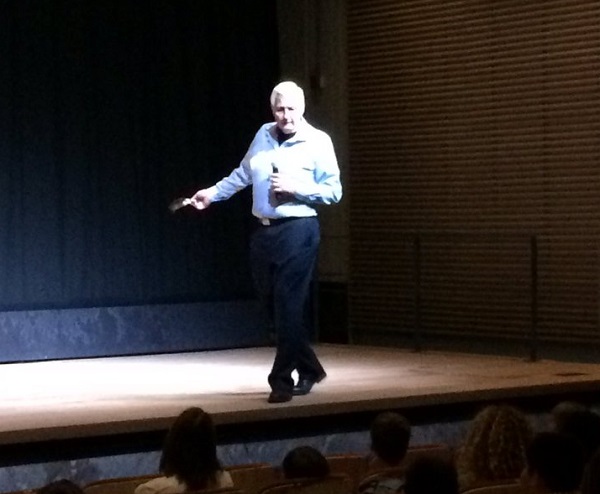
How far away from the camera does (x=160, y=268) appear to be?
9312 mm

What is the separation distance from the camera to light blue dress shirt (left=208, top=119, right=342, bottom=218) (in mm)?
6191

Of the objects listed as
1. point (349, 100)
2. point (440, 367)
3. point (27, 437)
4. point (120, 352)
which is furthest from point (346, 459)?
point (349, 100)

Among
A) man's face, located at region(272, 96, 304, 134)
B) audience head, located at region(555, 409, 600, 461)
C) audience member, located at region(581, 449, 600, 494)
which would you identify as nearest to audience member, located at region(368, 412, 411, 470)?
audience head, located at region(555, 409, 600, 461)

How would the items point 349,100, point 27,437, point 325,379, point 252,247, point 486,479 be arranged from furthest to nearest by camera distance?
point 349,100
point 325,379
point 252,247
point 27,437
point 486,479

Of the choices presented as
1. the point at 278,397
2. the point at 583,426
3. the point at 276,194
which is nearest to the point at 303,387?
the point at 278,397

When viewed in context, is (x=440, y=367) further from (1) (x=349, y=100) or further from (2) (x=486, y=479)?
(2) (x=486, y=479)

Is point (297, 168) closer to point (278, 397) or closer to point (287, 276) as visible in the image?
point (287, 276)

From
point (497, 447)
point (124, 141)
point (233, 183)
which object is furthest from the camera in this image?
point (124, 141)

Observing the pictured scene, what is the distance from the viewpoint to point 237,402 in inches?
245

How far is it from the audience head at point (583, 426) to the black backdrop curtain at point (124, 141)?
4.78 metres

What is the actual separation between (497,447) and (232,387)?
2837 millimetres

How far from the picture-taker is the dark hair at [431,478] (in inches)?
134

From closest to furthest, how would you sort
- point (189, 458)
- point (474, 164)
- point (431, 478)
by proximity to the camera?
1. point (431, 478)
2. point (189, 458)
3. point (474, 164)

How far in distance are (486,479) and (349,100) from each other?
18.8ft
